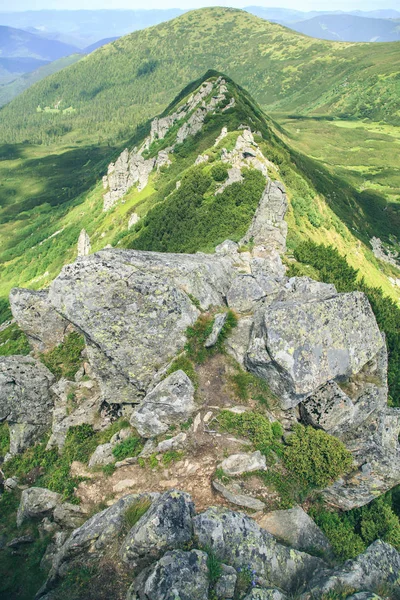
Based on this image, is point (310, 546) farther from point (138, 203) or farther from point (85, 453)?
point (138, 203)

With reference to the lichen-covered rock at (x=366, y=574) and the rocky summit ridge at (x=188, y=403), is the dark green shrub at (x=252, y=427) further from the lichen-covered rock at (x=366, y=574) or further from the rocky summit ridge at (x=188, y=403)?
the lichen-covered rock at (x=366, y=574)

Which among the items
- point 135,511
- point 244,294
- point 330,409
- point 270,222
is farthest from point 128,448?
point 270,222

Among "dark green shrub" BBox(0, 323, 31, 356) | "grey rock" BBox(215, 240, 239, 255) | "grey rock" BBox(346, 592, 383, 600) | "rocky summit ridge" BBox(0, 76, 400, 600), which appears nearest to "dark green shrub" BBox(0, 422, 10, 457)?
"rocky summit ridge" BBox(0, 76, 400, 600)

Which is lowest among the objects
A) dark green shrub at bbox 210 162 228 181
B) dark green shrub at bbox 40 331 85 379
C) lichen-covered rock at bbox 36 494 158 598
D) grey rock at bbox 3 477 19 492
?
grey rock at bbox 3 477 19 492

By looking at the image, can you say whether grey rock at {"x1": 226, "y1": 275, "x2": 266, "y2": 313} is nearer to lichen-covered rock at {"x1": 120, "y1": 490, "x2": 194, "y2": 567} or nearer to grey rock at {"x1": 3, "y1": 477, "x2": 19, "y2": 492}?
lichen-covered rock at {"x1": 120, "y1": 490, "x2": 194, "y2": 567}

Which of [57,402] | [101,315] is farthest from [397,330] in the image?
[57,402]

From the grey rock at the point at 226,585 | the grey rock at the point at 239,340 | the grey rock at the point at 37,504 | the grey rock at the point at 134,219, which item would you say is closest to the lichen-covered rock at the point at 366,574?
the grey rock at the point at 226,585
